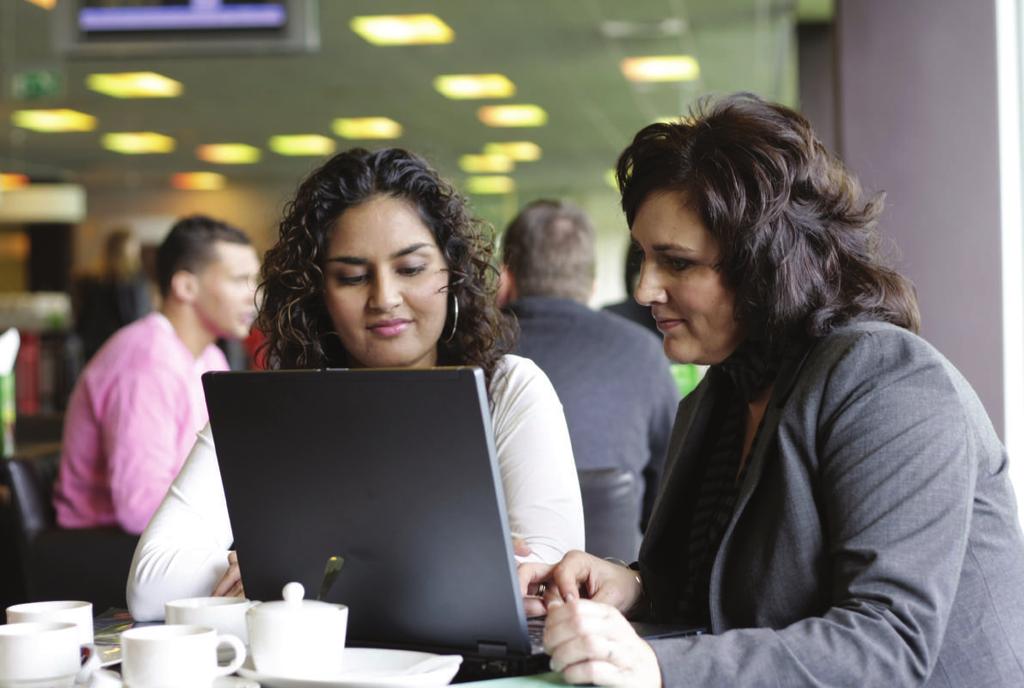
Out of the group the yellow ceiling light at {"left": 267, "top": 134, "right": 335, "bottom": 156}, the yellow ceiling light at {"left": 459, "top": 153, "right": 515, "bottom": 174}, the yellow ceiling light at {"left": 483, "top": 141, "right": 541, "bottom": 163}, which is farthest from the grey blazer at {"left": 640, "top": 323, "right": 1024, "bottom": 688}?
the yellow ceiling light at {"left": 459, "top": 153, "right": 515, "bottom": 174}

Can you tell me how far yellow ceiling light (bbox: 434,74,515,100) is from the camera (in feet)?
34.6

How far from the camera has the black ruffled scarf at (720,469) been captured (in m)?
1.57

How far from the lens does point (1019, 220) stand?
3.75 metres

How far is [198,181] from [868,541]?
59.1ft

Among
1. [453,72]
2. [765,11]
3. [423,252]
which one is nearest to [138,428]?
[423,252]

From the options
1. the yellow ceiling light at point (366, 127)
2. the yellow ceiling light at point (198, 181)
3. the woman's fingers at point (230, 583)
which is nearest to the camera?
the woman's fingers at point (230, 583)

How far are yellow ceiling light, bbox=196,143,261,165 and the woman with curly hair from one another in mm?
13063

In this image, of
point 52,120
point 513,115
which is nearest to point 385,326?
point 513,115

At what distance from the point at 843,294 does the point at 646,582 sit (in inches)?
18.9

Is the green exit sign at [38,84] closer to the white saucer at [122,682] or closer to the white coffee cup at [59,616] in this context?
the white coffee cup at [59,616]

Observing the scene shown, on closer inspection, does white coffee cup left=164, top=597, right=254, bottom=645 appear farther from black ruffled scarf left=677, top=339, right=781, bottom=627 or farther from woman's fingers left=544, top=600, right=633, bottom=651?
black ruffled scarf left=677, top=339, right=781, bottom=627

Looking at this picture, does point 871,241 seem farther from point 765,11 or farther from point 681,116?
point 765,11

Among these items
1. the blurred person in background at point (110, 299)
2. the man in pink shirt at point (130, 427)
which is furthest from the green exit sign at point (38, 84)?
the man in pink shirt at point (130, 427)

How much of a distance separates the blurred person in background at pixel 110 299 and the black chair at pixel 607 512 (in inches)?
244
